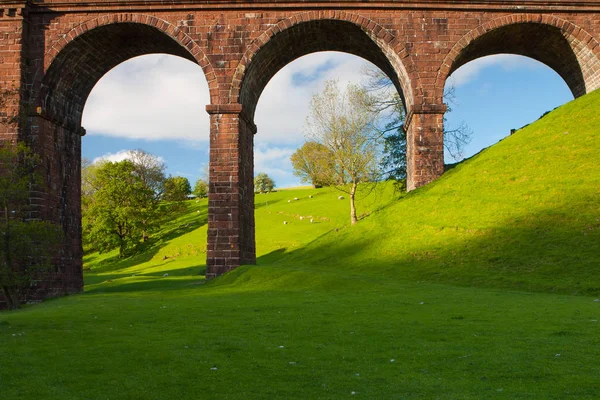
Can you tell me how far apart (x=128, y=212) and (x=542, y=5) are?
147 ft

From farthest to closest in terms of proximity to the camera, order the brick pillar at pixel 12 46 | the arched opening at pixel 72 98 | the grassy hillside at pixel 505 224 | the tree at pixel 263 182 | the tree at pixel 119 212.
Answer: the tree at pixel 263 182 < the tree at pixel 119 212 < the arched opening at pixel 72 98 < the brick pillar at pixel 12 46 < the grassy hillside at pixel 505 224

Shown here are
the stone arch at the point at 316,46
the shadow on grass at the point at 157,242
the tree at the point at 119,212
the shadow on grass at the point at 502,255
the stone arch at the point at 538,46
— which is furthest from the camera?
the tree at the point at 119,212

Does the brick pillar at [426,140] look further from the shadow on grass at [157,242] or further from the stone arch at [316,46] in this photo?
the shadow on grass at [157,242]

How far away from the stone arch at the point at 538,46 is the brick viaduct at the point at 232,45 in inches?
2.7

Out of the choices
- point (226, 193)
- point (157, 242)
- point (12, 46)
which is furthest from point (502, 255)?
point (157, 242)

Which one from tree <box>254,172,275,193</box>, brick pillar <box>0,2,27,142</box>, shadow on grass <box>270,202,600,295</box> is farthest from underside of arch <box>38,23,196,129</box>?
tree <box>254,172,275,193</box>

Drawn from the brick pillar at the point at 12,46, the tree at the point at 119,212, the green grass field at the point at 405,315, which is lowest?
the green grass field at the point at 405,315

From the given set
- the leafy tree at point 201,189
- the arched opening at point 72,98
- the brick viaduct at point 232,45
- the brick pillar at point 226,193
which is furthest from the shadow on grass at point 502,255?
the leafy tree at point 201,189

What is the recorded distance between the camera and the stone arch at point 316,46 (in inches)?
921

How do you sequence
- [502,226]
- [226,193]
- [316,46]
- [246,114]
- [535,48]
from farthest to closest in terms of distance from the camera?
[535,48] < [316,46] < [246,114] < [226,193] < [502,226]

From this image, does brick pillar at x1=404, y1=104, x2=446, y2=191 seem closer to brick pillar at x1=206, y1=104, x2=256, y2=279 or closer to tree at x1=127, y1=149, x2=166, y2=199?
brick pillar at x1=206, y1=104, x2=256, y2=279

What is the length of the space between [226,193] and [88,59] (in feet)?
29.7

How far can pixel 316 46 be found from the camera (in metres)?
25.9

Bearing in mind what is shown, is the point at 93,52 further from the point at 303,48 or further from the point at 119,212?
the point at 119,212
